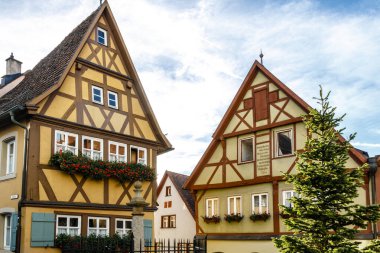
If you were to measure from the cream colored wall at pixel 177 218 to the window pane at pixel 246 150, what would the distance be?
11234mm

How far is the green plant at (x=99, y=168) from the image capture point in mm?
16609

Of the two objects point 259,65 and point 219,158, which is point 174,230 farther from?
point 259,65

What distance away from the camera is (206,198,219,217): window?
23766mm

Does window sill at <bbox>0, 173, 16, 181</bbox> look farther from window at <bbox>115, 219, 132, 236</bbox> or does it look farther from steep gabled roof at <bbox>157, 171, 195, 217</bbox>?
steep gabled roof at <bbox>157, 171, 195, 217</bbox>

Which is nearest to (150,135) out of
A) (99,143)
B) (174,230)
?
(99,143)

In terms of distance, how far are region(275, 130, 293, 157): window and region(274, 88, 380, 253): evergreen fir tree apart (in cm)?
825

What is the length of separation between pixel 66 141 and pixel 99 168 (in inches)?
Answer: 61.2

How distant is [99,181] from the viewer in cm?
1822

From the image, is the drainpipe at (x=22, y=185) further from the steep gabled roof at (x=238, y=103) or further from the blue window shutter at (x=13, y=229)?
the steep gabled roof at (x=238, y=103)

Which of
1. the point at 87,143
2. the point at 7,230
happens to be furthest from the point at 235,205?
the point at 7,230

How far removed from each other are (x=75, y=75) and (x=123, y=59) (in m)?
2.94

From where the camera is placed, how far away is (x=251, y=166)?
73.6 feet

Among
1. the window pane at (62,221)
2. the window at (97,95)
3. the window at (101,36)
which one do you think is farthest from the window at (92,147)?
the window at (101,36)

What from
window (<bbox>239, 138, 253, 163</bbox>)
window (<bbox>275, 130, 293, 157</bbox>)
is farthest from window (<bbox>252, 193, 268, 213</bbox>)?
window (<bbox>275, 130, 293, 157</bbox>)
